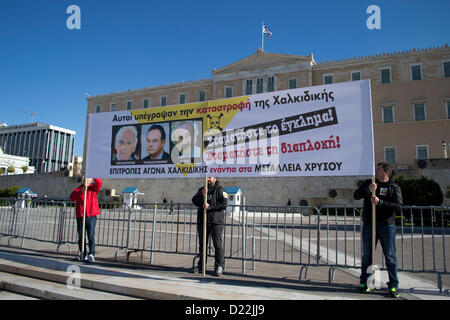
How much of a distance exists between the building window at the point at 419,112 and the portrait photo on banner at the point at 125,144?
117 ft

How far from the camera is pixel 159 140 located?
19.8 ft

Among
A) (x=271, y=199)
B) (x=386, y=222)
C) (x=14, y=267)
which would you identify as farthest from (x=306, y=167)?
(x=271, y=199)

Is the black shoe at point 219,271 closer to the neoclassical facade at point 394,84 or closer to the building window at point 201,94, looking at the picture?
the neoclassical facade at point 394,84

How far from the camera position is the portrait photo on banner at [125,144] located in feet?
20.5

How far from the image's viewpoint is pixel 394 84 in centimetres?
3419

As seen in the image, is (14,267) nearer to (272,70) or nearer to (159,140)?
(159,140)

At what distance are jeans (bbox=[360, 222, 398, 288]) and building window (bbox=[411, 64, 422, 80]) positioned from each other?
36.0 metres

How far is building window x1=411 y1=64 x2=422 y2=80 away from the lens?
33.4 metres

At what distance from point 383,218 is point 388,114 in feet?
114

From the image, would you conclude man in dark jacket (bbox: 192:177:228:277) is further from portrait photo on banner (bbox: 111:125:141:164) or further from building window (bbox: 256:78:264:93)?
building window (bbox: 256:78:264:93)

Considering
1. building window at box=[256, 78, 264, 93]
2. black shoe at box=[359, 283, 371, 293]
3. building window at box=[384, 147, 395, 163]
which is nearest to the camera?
black shoe at box=[359, 283, 371, 293]

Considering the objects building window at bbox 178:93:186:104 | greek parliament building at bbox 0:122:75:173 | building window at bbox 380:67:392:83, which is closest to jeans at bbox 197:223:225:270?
building window at bbox 380:67:392:83

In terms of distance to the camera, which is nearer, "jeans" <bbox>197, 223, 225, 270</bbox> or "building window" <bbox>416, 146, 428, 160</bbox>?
"jeans" <bbox>197, 223, 225, 270</bbox>
